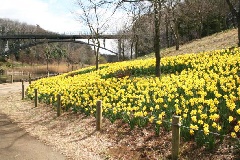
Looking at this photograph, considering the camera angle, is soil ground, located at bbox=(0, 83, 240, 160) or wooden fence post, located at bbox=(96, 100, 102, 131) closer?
soil ground, located at bbox=(0, 83, 240, 160)

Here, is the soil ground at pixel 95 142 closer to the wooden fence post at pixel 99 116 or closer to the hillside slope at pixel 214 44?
the wooden fence post at pixel 99 116

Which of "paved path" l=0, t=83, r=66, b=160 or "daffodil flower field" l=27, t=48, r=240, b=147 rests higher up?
"daffodil flower field" l=27, t=48, r=240, b=147

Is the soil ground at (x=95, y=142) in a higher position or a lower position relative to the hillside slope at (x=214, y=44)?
lower

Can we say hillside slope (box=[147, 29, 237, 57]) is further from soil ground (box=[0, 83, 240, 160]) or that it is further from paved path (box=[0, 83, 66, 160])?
paved path (box=[0, 83, 66, 160])

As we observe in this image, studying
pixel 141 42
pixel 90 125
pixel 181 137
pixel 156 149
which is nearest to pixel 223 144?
pixel 181 137

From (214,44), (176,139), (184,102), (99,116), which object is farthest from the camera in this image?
(214,44)

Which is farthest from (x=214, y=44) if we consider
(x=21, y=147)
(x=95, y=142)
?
(x=21, y=147)

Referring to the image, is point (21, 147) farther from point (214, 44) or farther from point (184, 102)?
point (214, 44)

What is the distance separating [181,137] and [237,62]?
657 centimetres

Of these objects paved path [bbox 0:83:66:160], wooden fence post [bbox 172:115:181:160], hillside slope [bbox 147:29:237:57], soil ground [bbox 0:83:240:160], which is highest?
hillside slope [bbox 147:29:237:57]

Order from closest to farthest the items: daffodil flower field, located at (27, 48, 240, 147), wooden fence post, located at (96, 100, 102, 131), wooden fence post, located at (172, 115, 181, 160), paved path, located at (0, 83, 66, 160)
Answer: wooden fence post, located at (172, 115, 181, 160)
daffodil flower field, located at (27, 48, 240, 147)
paved path, located at (0, 83, 66, 160)
wooden fence post, located at (96, 100, 102, 131)

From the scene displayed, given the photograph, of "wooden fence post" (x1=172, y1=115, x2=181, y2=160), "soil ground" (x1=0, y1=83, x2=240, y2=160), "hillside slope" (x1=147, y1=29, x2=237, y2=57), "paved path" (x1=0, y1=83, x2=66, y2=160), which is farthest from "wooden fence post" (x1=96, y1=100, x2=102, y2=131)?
"hillside slope" (x1=147, y1=29, x2=237, y2=57)

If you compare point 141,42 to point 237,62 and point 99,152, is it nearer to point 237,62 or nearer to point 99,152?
point 237,62

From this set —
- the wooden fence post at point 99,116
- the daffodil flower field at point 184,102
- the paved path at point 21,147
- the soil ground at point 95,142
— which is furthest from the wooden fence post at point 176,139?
the wooden fence post at point 99,116
